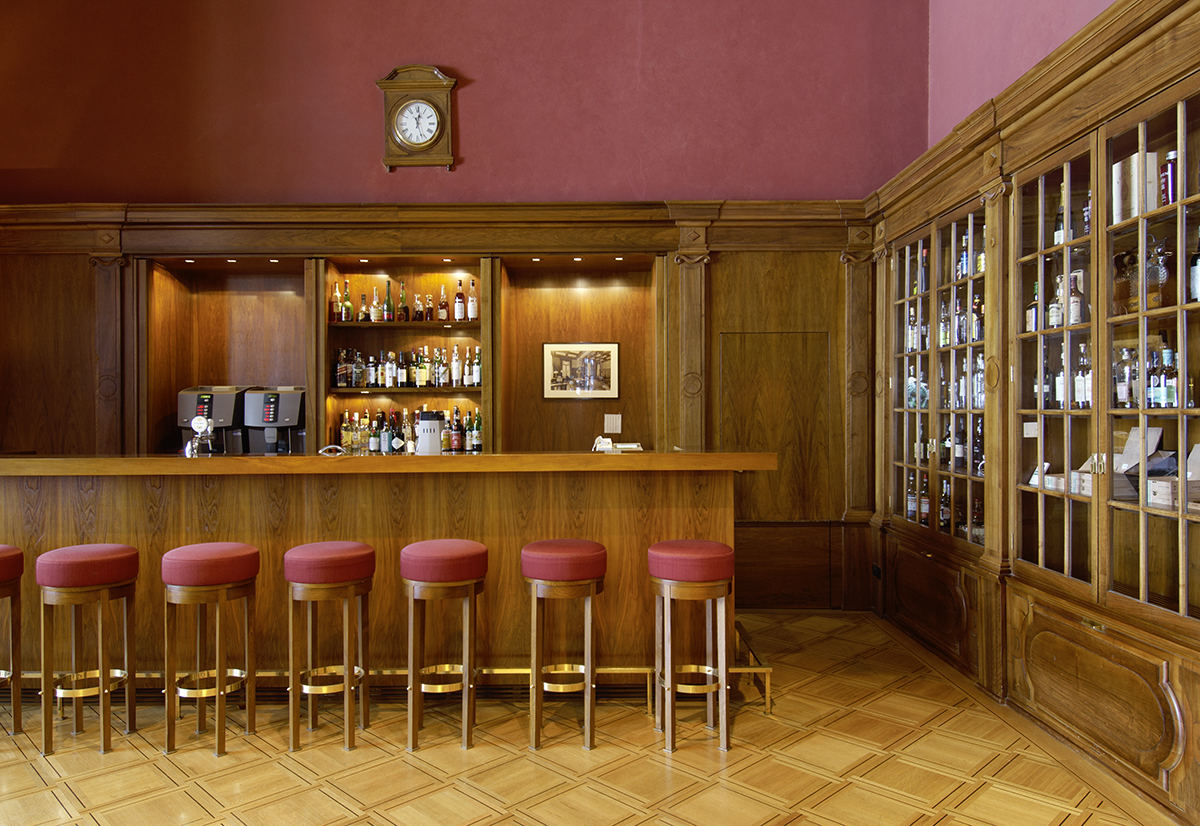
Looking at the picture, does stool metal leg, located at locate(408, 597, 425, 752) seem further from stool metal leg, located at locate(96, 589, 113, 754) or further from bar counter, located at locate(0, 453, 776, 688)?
stool metal leg, located at locate(96, 589, 113, 754)

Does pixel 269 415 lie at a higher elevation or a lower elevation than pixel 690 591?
higher

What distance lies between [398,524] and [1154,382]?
9.98 ft

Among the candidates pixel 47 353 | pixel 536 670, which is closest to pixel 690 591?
pixel 536 670

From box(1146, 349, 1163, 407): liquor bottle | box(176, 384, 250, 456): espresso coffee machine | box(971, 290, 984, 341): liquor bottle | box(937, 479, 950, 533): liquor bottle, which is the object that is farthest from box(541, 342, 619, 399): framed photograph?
box(1146, 349, 1163, 407): liquor bottle

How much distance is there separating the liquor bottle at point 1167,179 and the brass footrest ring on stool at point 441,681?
3203 millimetres

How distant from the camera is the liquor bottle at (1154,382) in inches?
103

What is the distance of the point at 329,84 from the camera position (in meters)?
5.41

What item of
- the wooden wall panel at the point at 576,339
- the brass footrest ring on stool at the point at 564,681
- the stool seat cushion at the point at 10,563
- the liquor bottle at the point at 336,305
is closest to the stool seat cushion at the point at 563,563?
the brass footrest ring on stool at the point at 564,681

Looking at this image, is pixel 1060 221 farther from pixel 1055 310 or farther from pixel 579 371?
pixel 579 371

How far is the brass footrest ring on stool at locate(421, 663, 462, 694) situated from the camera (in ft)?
10.1

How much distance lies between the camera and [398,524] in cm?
→ 340

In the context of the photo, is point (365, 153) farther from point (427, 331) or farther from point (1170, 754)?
point (1170, 754)

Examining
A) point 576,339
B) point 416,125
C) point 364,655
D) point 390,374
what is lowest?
point 364,655

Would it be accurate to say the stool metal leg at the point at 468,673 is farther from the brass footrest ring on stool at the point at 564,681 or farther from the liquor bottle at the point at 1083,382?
the liquor bottle at the point at 1083,382
